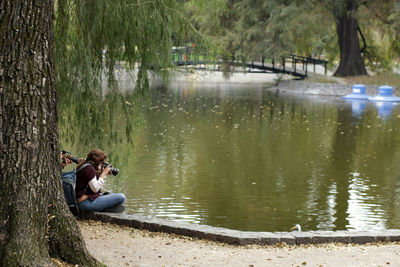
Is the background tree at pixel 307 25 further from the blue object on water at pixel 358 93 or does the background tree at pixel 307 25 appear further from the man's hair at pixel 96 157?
the man's hair at pixel 96 157

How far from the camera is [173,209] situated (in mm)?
10391

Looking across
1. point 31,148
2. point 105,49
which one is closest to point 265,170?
point 105,49

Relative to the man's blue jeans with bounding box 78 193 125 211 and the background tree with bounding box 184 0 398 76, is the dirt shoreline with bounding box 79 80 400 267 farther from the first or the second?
the background tree with bounding box 184 0 398 76

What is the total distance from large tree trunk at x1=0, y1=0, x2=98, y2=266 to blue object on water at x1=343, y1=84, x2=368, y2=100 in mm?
30128

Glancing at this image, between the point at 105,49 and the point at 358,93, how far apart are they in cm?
2769

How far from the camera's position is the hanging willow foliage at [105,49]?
26.9 feet

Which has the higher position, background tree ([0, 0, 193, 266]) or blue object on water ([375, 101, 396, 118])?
background tree ([0, 0, 193, 266])

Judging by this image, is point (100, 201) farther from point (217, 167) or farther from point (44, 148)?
point (217, 167)

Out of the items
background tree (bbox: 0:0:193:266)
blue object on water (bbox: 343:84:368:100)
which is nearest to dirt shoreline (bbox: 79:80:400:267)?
background tree (bbox: 0:0:193:266)

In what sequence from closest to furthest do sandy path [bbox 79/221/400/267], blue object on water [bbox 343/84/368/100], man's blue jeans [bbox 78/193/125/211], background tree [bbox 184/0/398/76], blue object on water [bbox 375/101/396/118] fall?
sandy path [bbox 79/221/400/267], man's blue jeans [bbox 78/193/125/211], blue object on water [bbox 375/101/396/118], blue object on water [bbox 343/84/368/100], background tree [bbox 184/0/398/76]

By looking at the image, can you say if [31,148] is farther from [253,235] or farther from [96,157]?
[253,235]

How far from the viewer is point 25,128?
5379 mm

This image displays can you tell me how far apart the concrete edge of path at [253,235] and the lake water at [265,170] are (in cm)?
191

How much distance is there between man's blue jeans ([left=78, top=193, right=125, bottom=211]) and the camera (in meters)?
8.00
